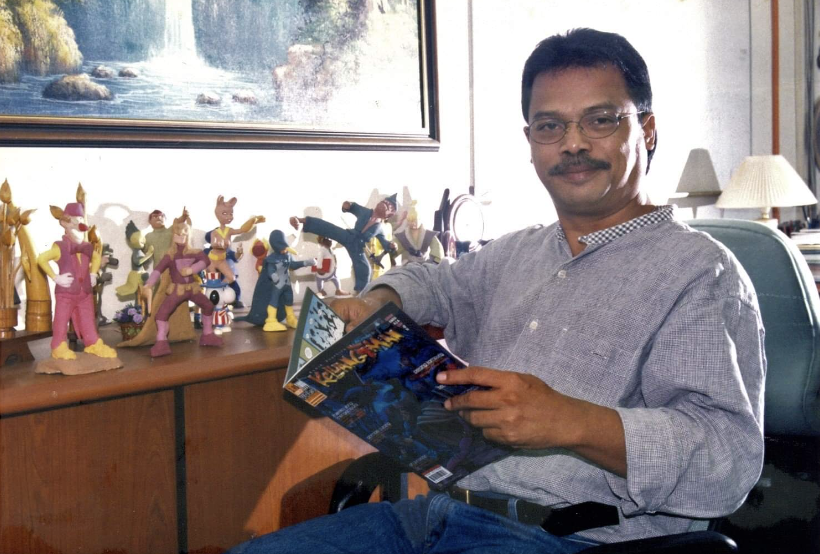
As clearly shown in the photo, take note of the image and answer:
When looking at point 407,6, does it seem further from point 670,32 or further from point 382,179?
point 670,32

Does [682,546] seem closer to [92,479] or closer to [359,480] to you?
[359,480]

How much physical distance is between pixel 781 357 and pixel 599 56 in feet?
1.97

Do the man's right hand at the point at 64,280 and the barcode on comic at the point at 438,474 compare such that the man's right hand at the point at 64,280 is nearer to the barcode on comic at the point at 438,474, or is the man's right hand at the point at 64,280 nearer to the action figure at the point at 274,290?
the action figure at the point at 274,290

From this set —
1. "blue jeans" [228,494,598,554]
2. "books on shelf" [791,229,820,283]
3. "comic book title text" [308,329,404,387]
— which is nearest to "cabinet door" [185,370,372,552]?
"blue jeans" [228,494,598,554]

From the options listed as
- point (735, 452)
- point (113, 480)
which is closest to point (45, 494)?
point (113, 480)

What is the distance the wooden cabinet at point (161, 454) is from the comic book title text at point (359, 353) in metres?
0.28

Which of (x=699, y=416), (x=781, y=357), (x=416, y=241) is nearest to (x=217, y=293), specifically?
(x=416, y=241)

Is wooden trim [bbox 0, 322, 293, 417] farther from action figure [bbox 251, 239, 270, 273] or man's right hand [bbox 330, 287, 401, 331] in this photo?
action figure [bbox 251, 239, 270, 273]

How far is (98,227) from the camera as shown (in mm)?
1520

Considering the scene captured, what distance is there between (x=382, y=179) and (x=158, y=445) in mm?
1030

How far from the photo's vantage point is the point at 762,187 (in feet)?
10.2

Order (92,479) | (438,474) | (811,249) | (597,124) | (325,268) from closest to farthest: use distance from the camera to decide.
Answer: (92,479), (438,474), (597,124), (325,268), (811,249)

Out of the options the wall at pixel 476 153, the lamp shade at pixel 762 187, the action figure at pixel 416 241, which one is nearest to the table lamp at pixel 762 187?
the lamp shade at pixel 762 187

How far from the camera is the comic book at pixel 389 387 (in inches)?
38.2
